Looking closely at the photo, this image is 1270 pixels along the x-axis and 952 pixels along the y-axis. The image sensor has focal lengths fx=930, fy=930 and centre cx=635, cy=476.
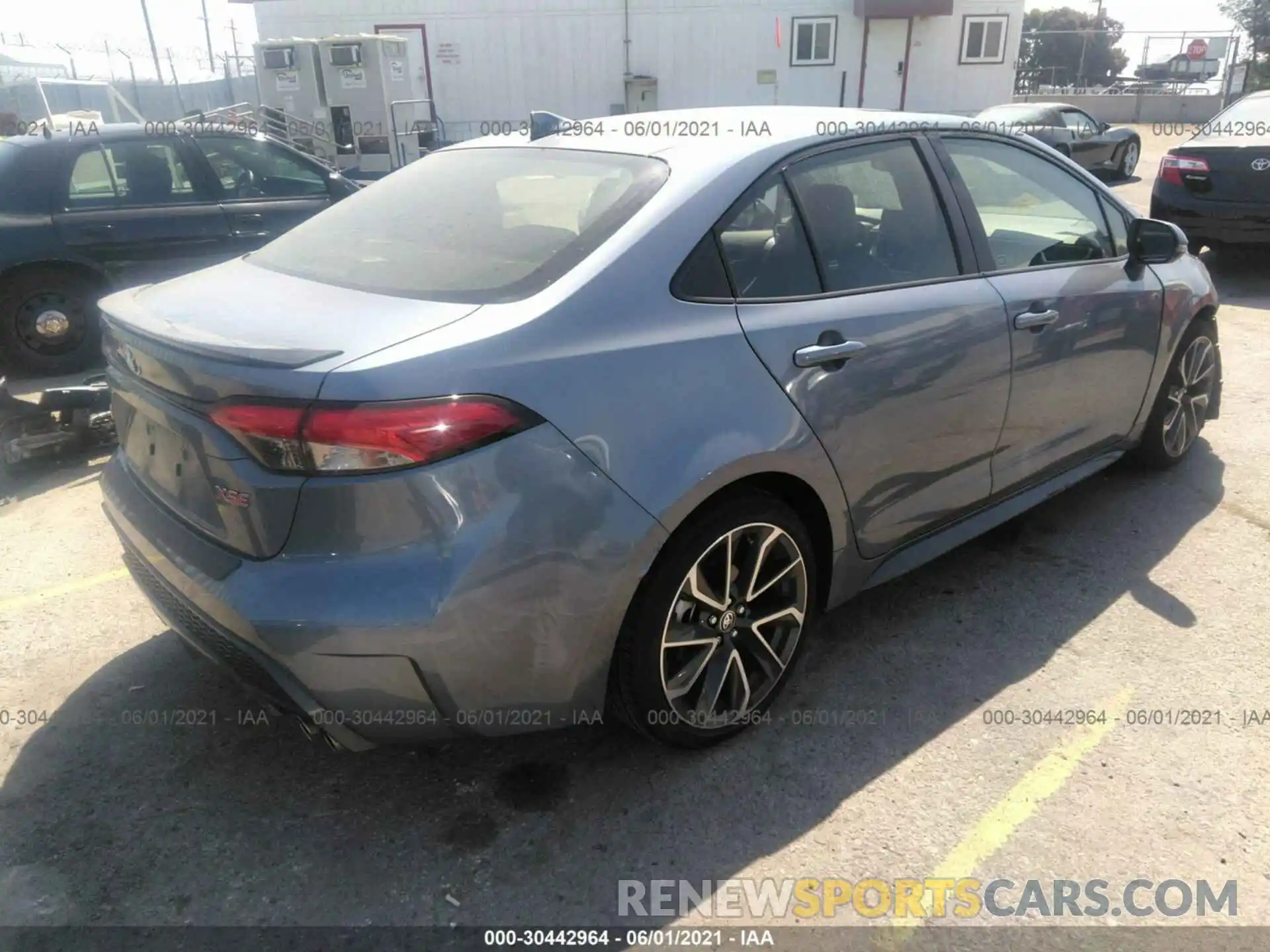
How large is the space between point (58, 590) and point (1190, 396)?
16.0 ft

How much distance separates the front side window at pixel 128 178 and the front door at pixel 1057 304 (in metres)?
5.46

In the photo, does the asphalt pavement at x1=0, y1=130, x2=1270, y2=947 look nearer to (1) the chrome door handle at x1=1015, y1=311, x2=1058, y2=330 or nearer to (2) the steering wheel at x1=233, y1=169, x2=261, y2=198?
(1) the chrome door handle at x1=1015, y1=311, x2=1058, y2=330

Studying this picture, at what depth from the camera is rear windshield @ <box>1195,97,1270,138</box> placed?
8.45 m

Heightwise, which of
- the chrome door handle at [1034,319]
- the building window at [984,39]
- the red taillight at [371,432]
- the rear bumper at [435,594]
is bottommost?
the rear bumper at [435,594]

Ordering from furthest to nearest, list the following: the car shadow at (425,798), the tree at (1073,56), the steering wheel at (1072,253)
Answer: the tree at (1073,56) → the steering wheel at (1072,253) → the car shadow at (425,798)

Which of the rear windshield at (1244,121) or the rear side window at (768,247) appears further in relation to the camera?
the rear windshield at (1244,121)

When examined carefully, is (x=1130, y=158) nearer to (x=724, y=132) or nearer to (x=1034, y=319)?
(x=1034, y=319)

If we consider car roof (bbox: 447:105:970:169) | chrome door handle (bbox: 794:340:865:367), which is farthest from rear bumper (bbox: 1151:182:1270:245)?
chrome door handle (bbox: 794:340:865:367)

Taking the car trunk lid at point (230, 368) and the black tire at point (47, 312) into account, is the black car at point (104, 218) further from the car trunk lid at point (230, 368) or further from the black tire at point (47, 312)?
the car trunk lid at point (230, 368)

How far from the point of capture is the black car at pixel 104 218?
238 inches

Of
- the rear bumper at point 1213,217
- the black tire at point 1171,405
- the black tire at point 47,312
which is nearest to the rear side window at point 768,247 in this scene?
the black tire at point 1171,405

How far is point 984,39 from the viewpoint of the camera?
24.3 metres

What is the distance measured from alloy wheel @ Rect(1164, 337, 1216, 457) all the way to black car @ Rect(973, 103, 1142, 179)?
38.1ft

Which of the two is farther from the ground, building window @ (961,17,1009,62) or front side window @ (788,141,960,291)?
building window @ (961,17,1009,62)
